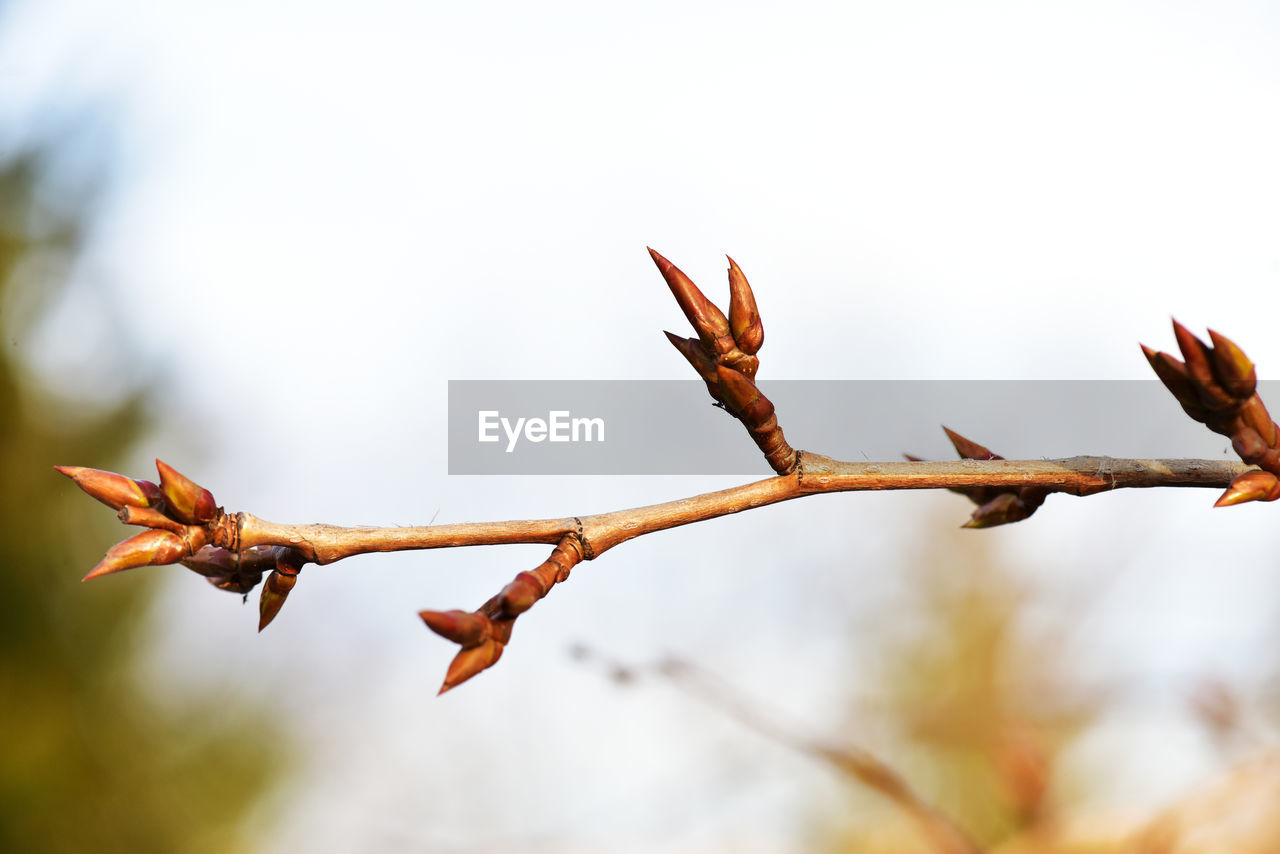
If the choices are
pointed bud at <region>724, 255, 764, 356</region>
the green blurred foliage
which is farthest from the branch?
the green blurred foliage

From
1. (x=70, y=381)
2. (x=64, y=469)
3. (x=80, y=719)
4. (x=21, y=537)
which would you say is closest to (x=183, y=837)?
(x=80, y=719)

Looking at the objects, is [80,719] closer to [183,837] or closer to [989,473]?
[183,837]

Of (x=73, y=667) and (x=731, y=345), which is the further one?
(x=73, y=667)

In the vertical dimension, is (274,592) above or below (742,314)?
below

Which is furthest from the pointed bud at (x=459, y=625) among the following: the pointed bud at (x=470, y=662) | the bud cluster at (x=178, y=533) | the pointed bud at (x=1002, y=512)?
the pointed bud at (x=1002, y=512)

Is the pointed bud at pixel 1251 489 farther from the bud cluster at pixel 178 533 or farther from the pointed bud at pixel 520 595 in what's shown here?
the bud cluster at pixel 178 533

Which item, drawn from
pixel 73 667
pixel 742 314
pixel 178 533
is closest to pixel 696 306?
pixel 742 314

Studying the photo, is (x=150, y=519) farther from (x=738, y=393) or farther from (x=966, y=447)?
(x=966, y=447)
